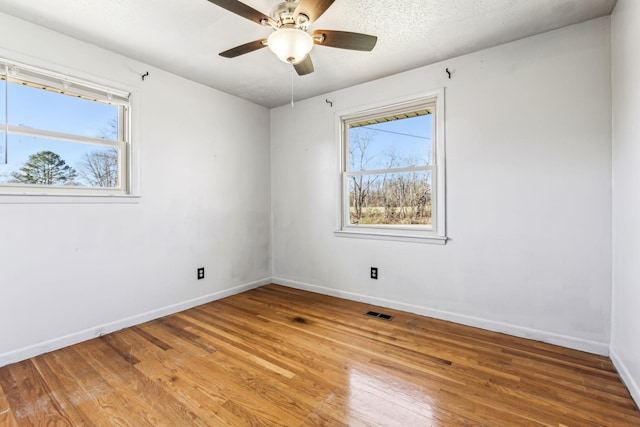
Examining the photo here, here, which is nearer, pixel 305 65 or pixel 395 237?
pixel 305 65

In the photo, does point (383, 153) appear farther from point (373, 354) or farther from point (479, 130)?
point (373, 354)

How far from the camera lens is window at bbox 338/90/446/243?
118 inches

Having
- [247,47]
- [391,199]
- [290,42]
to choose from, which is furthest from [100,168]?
[391,199]

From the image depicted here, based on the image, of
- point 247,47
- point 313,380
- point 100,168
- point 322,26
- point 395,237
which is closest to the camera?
point 313,380

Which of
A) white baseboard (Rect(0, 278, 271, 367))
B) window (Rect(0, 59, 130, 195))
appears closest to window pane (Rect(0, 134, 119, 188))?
window (Rect(0, 59, 130, 195))

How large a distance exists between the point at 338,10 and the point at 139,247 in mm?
2647

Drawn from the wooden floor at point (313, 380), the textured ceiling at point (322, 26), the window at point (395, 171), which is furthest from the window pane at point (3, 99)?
the window at point (395, 171)

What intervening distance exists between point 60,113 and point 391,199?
3106mm

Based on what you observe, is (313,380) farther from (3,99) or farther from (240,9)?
(3,99)

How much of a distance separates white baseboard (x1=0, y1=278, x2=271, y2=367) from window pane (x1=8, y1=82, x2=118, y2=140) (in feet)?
5.43

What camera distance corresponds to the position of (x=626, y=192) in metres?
1.87

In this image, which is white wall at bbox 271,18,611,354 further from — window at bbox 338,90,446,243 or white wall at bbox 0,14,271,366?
white wall at bbox 0,14,271,366

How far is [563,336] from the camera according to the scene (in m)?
2.33

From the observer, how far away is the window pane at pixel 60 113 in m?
2.22
